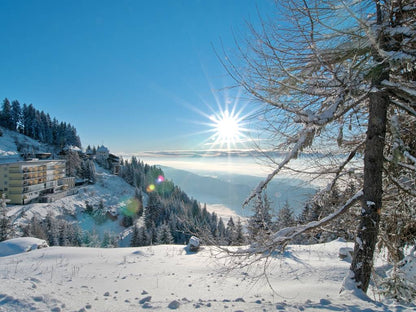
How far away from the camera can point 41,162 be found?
51812 millimetres

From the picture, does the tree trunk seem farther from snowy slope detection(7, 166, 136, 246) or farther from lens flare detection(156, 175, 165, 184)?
lens flare detection(156, 175, 165, 184)

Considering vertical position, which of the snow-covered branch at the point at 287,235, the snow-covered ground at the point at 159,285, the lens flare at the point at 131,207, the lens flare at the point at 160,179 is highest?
the snow-covered branch at the point at 287,235

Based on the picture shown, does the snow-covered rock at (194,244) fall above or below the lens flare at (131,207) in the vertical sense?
above

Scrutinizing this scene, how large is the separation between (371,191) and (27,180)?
59521 mm

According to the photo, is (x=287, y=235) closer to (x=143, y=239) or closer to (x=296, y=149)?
(x=296, y=149)

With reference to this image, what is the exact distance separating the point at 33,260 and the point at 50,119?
105 metres

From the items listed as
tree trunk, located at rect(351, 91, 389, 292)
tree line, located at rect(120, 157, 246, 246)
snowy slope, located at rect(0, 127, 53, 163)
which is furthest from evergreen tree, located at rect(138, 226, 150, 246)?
snowy slope, located at rect(0, 127, 53, 163)

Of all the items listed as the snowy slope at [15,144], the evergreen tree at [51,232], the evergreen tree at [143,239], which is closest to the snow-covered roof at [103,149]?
the snowy slope at [15,144]

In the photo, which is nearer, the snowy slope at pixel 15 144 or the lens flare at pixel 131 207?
the lens flare at pixel 131 207

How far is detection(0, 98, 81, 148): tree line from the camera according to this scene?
80125mm

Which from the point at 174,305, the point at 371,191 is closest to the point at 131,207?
the point at 174,305

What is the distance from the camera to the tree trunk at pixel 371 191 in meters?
3.33

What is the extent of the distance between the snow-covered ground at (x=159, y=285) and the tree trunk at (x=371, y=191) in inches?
20.1

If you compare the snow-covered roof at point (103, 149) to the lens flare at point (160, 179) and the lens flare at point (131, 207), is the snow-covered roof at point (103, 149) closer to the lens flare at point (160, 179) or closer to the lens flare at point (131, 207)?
the lens flare at point (160, 179)
